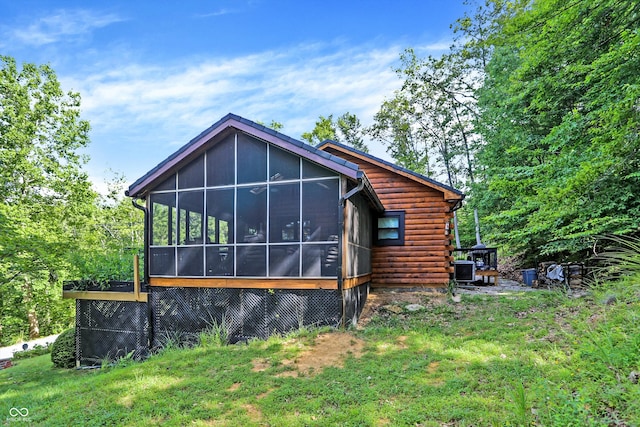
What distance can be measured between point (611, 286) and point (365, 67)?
17101mm

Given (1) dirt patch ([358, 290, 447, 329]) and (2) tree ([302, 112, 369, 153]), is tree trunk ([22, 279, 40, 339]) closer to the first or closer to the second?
(1) dirt patch ([358, 290, 447, 329])

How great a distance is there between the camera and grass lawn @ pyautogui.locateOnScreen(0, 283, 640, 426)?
9.93ft

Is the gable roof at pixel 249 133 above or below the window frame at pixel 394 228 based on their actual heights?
above

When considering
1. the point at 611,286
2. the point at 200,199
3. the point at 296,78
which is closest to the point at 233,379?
the point at 200,199

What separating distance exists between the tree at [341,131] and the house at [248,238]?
60.9 ft

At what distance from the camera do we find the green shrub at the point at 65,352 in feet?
31.4

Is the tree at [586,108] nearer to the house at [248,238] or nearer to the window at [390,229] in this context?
the window at [390,229]

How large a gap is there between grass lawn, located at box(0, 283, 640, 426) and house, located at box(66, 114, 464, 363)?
35.0 inches

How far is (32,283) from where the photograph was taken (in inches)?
639

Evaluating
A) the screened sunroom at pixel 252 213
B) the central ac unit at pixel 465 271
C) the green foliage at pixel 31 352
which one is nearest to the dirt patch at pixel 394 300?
the screened sunroom at pixel 252 213

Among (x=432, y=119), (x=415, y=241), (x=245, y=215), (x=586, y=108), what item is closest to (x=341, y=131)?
(x=432, y=119)

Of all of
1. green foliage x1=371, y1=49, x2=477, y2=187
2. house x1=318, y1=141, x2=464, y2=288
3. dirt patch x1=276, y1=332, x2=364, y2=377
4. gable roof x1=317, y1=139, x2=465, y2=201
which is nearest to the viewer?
dirt patch x1=276, y1=332, x2=364, y2=377

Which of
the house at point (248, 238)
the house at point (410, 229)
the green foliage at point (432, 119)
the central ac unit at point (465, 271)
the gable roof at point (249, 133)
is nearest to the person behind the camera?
the gable roof at point (249, 133)

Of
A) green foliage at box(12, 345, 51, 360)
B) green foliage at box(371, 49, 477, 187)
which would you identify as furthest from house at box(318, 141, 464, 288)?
green foliage at box(12, 345, 51, 360)
